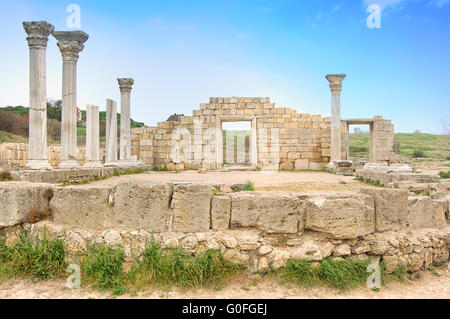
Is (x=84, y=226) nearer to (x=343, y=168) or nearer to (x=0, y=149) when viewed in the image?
(x=343, y=168)

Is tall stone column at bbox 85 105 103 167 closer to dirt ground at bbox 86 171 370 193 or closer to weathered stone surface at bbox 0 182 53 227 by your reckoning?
dirt ground at bbox 86 171 370 193

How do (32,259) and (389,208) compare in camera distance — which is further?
(389,208)

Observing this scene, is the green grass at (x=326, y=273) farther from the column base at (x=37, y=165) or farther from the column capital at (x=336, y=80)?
the column capital at (x=336, y=80)

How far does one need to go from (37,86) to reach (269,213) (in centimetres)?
835

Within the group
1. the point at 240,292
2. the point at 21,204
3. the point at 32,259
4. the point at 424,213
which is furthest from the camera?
the point at 424,213

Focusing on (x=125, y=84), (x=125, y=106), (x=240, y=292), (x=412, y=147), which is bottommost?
(x=240, y=292)

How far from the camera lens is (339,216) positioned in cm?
396

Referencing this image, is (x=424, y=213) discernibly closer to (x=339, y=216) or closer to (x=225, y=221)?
(x=339, y=216)

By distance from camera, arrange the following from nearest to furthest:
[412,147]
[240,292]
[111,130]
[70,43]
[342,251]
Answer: [240,292] < [342,251] < [70,43] < [111,130] < [412,147]

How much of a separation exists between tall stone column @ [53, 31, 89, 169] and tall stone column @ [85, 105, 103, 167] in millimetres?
882

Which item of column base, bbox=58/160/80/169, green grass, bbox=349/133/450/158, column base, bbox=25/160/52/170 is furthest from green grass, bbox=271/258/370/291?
green grass, bbox=349/133/450/158

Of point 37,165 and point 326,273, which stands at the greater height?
point 37,165

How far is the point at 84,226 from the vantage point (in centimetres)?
413

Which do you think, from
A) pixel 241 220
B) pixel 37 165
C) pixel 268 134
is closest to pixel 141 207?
pixel 241 220
